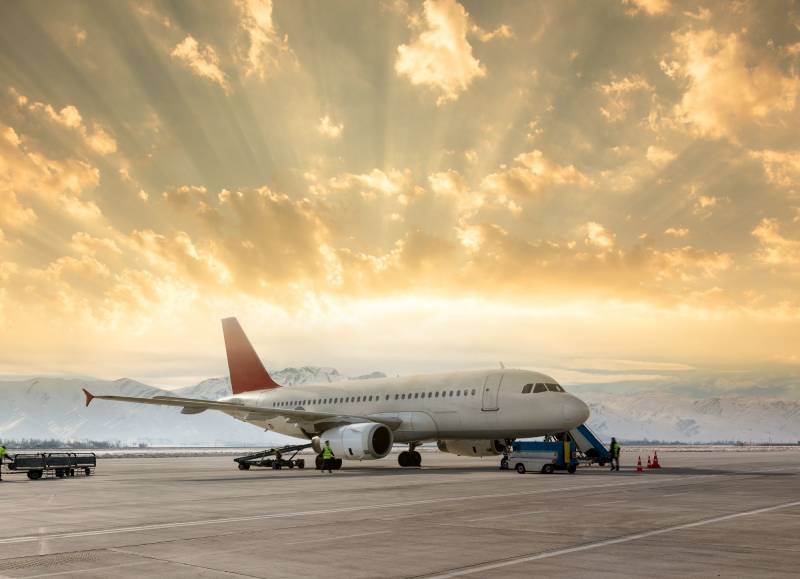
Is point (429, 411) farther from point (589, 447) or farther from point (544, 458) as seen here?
point (589, 447)

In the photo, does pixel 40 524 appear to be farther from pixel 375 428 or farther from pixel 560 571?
pixel 375 428

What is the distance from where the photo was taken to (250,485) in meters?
26.3

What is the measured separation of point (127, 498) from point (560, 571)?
50.1ft

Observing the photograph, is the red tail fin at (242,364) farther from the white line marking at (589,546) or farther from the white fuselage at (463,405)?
the white line marking at (589,546)

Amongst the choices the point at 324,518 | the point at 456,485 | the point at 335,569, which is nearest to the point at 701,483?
the point at 456,485

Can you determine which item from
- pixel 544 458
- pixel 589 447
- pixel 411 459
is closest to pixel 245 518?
pixel 544 458

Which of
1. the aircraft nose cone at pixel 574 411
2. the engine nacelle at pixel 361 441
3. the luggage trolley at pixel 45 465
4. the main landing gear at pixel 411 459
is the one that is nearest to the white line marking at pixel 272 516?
the aircraft nose cone at pixel 574 411

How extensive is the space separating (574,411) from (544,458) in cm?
256

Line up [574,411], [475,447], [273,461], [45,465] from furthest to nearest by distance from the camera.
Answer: [273,461] < [475,447] < [45,465] < [574,411]

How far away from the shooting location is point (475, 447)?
39438 millimetres

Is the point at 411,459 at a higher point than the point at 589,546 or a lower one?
lower

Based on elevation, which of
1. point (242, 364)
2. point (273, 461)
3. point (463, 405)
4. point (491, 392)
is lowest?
point (273, 461)

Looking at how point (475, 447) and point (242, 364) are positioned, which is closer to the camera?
point (475, 447)

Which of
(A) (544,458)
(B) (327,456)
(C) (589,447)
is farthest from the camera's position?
(C) (589,447)
